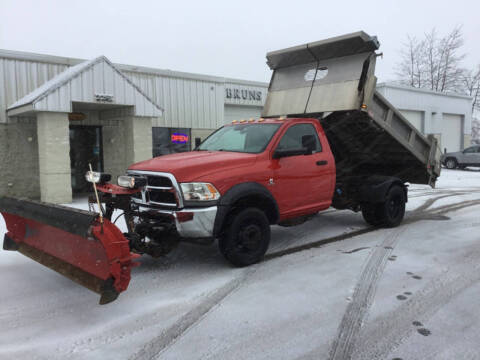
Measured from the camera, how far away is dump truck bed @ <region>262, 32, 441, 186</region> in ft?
22.1

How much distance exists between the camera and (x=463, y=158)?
2488 cm

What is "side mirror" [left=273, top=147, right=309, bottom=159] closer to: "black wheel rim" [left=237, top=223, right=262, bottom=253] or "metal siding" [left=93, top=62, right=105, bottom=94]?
"black wheel rim" [left=237, top=223, right=262, bottom=253]

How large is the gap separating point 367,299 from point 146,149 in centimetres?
997

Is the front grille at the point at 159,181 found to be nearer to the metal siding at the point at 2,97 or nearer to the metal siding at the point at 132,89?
the metal siding at the point at 132,89

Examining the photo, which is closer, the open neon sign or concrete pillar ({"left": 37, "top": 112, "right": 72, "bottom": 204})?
concrete pillar ({"left": 37, "top": 112, "right": 72, "bottom": 204})

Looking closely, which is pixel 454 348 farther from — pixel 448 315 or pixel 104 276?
pixel 104 276

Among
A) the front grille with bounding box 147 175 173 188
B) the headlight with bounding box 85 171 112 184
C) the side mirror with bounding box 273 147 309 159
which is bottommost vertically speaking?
the front grille with bounding box 147 175 173 188

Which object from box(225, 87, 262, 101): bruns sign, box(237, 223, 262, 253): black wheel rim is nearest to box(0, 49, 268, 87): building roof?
box(225, 87, 262, 101): bruns sign

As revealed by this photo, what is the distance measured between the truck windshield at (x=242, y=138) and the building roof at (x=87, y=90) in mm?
5982

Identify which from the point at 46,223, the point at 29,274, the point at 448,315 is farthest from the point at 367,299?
the point at 29,274

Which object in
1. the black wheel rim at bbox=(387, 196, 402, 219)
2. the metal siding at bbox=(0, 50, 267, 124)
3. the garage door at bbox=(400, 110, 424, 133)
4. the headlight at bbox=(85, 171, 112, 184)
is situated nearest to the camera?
the headlight at bbox=(85, 171, 112, 184)

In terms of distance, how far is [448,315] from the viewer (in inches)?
151

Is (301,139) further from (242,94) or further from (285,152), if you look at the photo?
(242,94)

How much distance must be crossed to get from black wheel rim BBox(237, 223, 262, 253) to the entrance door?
33.3 ft
